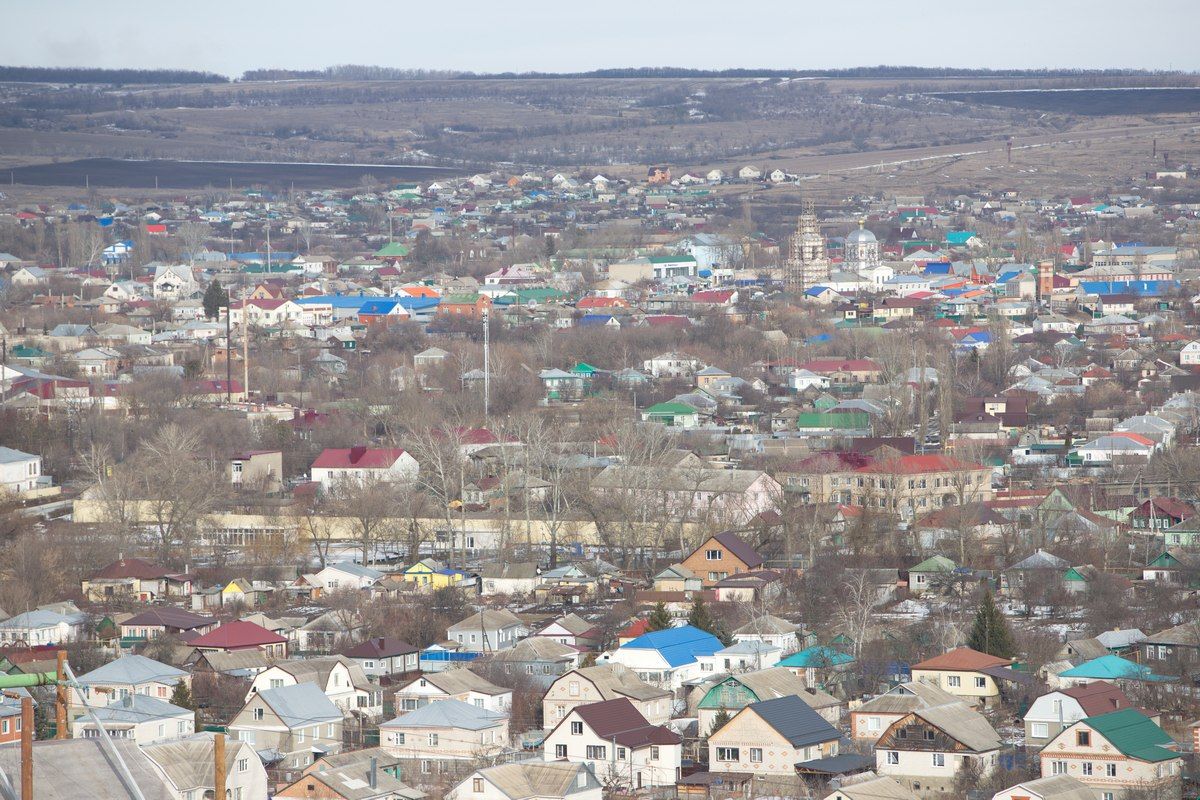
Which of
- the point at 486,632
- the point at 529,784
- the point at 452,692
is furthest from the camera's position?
the point at 486,632

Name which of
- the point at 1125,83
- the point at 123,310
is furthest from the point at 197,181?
the point at 1125,83

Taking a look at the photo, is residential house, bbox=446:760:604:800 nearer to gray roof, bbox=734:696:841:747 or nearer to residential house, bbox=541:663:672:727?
gray roof, bbox=734:696:841:747

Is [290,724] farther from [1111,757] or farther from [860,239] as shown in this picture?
[860,239]

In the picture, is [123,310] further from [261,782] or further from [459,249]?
[261,782]

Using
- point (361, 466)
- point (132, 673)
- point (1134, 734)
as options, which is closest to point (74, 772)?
point (1134, 734)

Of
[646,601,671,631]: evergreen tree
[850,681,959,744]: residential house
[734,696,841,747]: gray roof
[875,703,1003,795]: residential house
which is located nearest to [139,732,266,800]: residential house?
[734,696,841,747]: gray roof
